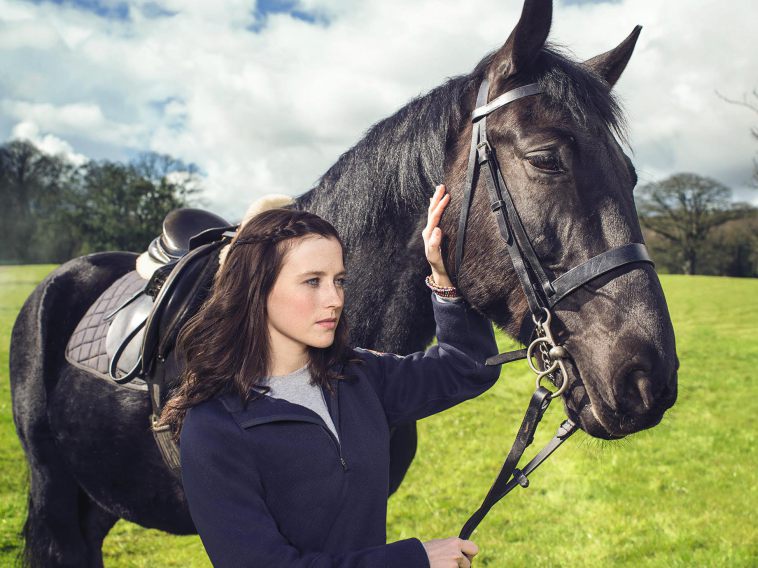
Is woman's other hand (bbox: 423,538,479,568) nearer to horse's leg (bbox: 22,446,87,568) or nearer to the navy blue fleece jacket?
the navy blue fleece jacket

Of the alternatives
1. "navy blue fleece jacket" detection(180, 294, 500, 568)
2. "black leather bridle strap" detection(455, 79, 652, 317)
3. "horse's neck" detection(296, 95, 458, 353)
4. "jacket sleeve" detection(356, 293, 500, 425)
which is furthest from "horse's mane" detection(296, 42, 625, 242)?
"navy blue fleece jacket" detection(180, 294, 500, 568)

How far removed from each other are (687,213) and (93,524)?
48.9m

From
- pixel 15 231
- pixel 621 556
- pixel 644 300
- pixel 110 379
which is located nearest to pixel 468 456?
pixel 621 556

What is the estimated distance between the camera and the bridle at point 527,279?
1.71 metres

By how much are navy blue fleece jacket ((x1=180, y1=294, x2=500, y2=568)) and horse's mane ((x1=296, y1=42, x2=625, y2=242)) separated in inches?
28.4

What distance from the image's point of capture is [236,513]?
1.28 metres

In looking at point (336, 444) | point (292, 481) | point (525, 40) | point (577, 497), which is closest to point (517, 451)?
point (336, 444)

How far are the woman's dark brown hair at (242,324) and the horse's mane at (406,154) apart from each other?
637mm

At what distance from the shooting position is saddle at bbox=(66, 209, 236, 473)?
2186 mm

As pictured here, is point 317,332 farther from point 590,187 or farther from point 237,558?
point 590,187

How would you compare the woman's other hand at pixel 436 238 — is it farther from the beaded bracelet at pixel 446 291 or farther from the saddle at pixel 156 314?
the saddle at pixel 156 314

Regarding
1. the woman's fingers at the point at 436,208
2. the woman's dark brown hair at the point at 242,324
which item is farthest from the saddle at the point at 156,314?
the woman's fingers at the point at 436,208

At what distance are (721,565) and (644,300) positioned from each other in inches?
171

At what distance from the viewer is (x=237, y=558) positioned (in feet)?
4.16
